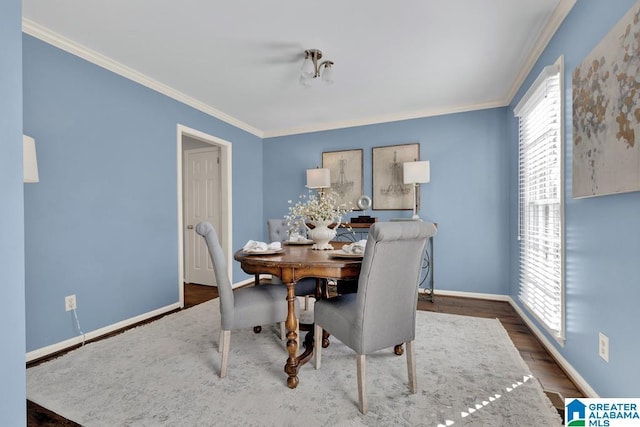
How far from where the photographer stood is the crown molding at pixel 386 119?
145 inches

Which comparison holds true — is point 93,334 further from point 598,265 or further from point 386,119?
point 386,119

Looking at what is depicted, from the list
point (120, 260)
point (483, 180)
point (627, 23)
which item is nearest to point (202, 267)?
point (120, 260)

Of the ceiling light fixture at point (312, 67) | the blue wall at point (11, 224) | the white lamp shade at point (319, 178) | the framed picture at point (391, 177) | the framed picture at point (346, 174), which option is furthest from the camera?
the framed picture at point (346, 174)

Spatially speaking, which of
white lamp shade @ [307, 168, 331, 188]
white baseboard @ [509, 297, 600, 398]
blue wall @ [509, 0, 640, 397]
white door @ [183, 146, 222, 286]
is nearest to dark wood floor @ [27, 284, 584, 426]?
white baseboard @ [509, 297, 600, 398]

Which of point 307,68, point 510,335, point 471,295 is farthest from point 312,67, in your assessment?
point 471,295

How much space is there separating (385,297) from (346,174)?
9.77ft

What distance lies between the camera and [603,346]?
5.02ft

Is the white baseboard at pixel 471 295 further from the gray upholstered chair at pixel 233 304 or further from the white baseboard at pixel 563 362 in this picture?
the gray upholstered chair at pixel 233 304

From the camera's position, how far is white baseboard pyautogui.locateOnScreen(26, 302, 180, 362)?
2.15m

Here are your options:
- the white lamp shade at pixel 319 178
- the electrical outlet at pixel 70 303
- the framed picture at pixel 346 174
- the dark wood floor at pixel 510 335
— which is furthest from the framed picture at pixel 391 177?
the electrical outlet at pixel 70 303

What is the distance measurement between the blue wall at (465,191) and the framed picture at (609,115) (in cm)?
202

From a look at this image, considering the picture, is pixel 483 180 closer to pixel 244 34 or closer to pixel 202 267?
pixel 244 34

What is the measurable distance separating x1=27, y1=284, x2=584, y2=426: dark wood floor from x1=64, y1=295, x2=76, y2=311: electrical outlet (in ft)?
2.90

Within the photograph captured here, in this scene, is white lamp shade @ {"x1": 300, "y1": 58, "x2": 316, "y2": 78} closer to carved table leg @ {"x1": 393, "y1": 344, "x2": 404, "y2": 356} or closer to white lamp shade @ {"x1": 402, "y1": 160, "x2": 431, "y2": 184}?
white lamp shade @ {"x1": 402, "y1": 160, "x2": 431, "y2": 184}
